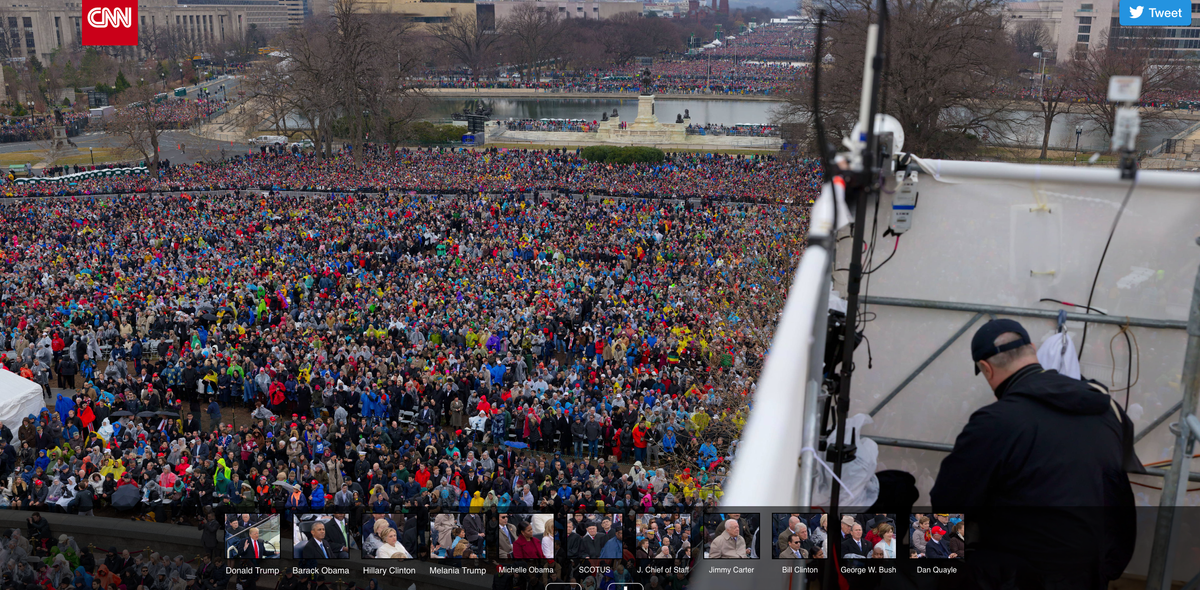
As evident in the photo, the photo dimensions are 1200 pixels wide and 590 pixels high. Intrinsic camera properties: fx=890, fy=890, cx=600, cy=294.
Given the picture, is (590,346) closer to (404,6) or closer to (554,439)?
(554,439)

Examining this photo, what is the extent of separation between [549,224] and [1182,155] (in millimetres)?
35902

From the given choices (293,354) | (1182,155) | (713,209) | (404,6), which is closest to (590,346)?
(293,354)

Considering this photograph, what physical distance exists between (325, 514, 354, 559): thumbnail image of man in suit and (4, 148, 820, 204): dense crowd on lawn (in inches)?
1019

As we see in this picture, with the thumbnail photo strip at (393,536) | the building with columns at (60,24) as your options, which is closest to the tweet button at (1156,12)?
the thumbnail photo strip at (393,536)

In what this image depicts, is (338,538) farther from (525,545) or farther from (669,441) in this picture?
(669,441)

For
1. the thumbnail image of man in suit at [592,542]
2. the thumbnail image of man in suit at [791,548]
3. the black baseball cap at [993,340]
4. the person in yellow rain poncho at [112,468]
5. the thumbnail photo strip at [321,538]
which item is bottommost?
the person in yellow rain poncho at [112,468]

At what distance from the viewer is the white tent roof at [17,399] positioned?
15.5m

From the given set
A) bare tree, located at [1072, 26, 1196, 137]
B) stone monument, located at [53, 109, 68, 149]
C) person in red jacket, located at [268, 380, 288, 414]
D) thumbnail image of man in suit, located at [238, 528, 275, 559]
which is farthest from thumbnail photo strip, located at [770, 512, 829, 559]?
stone monument, located at [53, 109, 68, 149]

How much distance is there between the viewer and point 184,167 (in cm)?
4791

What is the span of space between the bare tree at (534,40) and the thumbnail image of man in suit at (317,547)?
10198 cm

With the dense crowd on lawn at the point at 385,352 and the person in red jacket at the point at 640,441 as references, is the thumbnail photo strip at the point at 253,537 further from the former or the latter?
the person in red jacket at the point at 640,441

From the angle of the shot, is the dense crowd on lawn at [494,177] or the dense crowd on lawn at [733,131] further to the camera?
the dense crowd on lawn at [733,131]

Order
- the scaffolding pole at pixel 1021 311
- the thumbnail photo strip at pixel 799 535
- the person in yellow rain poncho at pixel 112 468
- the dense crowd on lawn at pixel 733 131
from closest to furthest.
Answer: the thumbnail photo strip at pixel 799 535 < the scaffolding pole at pixel 1021 311 < the person in yellow rain poncho at pixel 112 468 < the dense crowd on lawn at pixel 733 131

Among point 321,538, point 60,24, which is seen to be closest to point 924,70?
point 321,538
